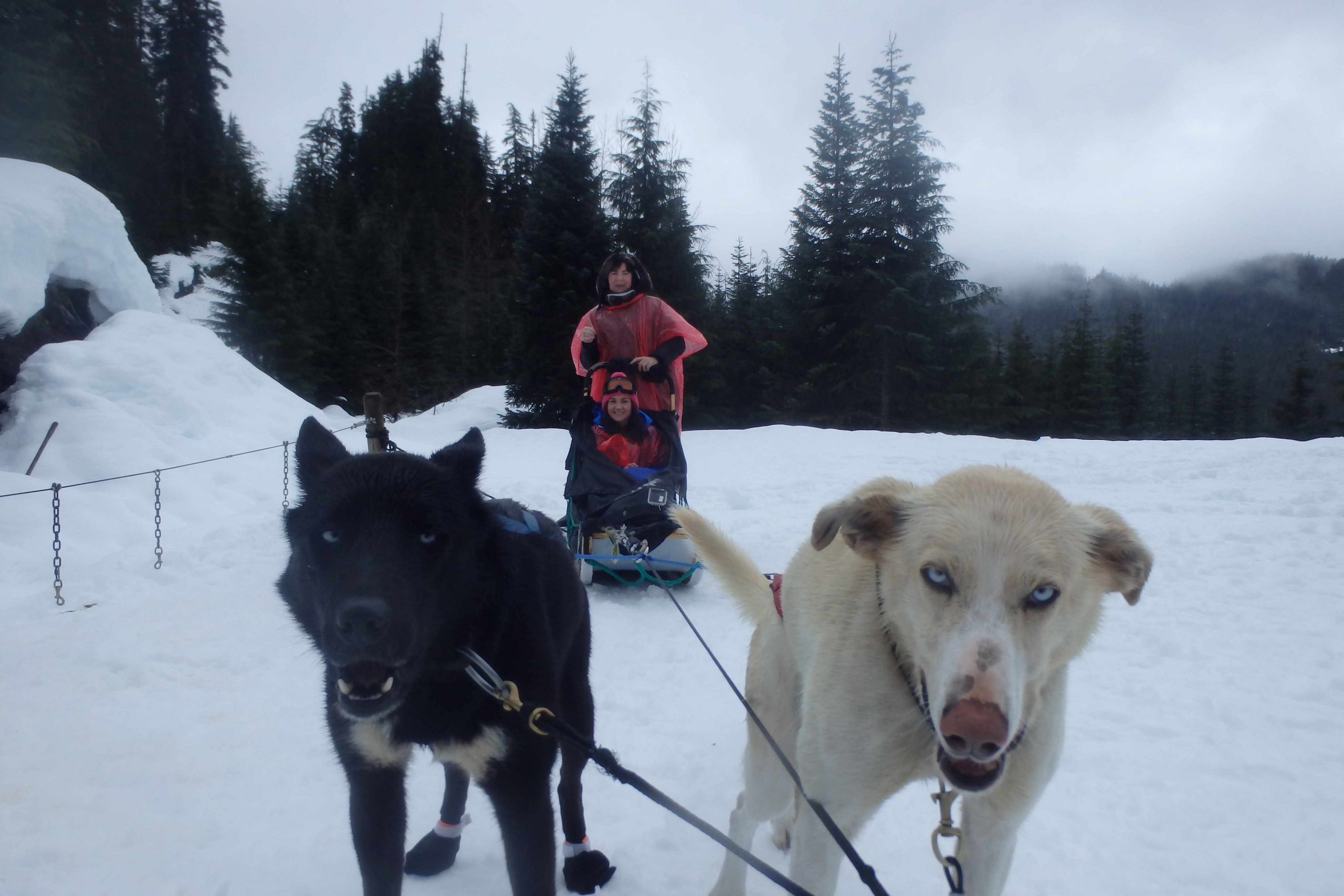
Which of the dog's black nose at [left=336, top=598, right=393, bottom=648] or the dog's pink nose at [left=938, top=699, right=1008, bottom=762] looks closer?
the dog's pink nose at [left=938, top=699, right=1008, bottom=762]

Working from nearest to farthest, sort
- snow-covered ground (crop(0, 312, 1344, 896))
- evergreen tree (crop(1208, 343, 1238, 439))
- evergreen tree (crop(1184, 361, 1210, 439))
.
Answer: snow-covered ground (crop(0, 312, 1344, 896)) < evergreen tree (crop(1184, 361, 1210, 439)) < evergreen tree (crop(1208, 343, 1238, 439))

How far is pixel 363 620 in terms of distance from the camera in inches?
63.1

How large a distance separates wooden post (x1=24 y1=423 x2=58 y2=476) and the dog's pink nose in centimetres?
1124

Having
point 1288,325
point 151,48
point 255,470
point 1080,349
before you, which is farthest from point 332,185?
point 1288,325

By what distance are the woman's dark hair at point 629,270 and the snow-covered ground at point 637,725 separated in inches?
105

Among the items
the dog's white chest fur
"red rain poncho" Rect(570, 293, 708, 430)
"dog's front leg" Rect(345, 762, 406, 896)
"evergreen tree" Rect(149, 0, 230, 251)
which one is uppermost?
"evergreen tree" Rect(149, 0, 230, 251)

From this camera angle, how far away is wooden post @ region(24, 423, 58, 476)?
904 cm

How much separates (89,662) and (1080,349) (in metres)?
41.8

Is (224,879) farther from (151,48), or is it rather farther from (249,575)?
(151,48)

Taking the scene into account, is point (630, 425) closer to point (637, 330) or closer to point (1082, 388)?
point (637, 330)

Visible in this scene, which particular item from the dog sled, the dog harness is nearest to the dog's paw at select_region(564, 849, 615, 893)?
the dog harness

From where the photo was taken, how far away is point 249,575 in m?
5.79

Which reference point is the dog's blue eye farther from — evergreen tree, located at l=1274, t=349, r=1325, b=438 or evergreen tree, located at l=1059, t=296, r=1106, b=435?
evergreen tree, located at l=1274, t=349, r=1325, b=438

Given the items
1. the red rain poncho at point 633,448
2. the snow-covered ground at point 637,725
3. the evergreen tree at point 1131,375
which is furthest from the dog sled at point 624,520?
the evergreen tree at point 1131,375
